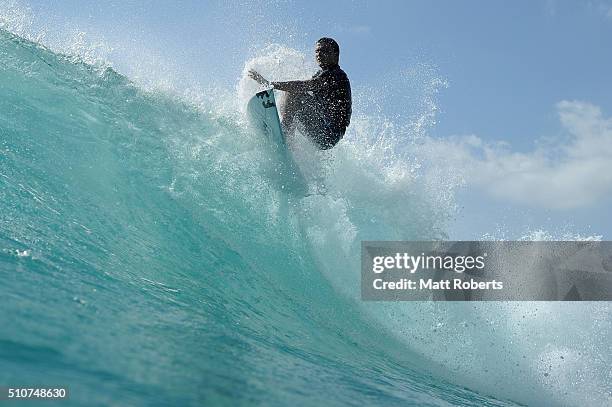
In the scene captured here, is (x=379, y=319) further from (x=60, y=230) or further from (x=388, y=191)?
(x=60, y=230)

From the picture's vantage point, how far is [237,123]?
8.98 m

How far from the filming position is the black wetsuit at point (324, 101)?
7715 mm

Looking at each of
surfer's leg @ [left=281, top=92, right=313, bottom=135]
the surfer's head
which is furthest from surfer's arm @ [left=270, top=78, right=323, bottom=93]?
the surfer's head

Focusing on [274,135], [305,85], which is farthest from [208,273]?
[305,85]

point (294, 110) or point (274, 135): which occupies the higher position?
point (294, 110)

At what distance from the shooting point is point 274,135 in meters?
8.23

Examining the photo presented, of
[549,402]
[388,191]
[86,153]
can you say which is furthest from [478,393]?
[86,153]

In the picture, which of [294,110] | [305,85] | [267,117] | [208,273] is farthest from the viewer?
[267,117]

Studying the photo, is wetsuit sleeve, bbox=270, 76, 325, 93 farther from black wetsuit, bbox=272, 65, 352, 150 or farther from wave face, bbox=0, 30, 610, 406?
wave face, bbox=0, 30, 610, 406

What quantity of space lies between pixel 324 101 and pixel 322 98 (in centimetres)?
5

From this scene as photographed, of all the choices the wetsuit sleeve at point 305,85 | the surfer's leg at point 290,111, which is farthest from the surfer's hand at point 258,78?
the surfer's leg at point 290,111

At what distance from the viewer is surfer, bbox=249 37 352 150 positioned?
7719mm

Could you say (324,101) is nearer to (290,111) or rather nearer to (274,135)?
(290,111)

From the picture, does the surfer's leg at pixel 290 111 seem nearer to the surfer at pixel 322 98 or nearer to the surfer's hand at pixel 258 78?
the surfer at pixel 322 98
